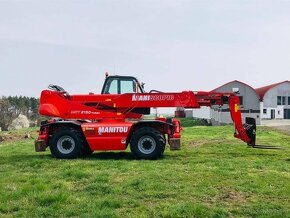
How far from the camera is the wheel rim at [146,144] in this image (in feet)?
43.4

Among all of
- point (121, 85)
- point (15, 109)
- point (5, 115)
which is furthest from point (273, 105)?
point (121, 85)

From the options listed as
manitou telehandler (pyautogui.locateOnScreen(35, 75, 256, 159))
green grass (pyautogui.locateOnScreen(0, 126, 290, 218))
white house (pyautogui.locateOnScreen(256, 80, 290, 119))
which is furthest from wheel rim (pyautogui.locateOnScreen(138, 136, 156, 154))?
white house (pyautogui.locateOnScreen(256, 80, 290, 119))

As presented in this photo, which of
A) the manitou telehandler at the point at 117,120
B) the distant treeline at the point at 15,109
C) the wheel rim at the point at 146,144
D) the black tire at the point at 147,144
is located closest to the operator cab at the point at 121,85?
the manitou telehandler at the point at 117,120

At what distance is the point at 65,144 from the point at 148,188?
6115 millimetres

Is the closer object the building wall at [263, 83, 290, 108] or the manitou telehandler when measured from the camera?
the manitou telehandler

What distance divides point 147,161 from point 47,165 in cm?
316

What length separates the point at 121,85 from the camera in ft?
48.8

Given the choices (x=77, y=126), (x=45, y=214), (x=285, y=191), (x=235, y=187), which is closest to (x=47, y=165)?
(x=77, y=126)

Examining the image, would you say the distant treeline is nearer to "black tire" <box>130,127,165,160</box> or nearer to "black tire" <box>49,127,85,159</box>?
"black tire" <box>49,127,85,159</box>

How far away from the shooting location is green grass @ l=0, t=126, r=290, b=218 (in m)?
6.83

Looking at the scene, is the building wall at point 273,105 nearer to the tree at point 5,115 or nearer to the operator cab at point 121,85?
the tree at point 5,115

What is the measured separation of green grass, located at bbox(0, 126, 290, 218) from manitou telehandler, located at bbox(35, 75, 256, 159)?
116cm

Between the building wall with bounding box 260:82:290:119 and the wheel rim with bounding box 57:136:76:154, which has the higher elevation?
the building wall with bounding box 260:82:290:119

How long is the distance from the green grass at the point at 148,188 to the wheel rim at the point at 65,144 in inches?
41.7
